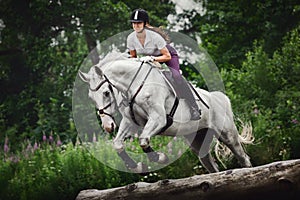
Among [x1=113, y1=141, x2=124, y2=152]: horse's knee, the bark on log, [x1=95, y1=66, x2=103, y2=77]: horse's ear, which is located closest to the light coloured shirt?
[x1=95, y1=66, x2=103, y2=77]: horse's ear

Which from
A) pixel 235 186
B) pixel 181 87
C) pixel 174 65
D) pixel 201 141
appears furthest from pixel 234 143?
pixel 174 65

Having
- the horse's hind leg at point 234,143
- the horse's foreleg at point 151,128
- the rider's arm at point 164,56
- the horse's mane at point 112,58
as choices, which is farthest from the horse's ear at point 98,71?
the horse's hind leg at point 234,143

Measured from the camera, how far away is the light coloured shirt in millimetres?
5898

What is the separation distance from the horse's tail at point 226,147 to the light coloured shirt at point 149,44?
1.88 meters

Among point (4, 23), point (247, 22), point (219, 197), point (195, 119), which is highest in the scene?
point (4, 23)

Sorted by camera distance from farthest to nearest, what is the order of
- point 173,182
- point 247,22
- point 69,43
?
1. point 69,43
2. point 247,22
3. point 173,182

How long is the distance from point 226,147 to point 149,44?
7.48ft

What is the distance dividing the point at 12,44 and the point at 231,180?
11.8 metres

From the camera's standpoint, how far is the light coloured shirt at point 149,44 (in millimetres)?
5898

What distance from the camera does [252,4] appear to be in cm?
1465

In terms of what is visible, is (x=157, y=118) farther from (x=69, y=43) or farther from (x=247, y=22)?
Answer: (x=69, y=43)

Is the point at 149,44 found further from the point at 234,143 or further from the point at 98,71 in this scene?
the point at 234,143

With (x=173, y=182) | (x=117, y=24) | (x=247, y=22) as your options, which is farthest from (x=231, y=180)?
(x=117, y=24)

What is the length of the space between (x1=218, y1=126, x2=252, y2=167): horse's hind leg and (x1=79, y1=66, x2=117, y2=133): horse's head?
1.68 m
